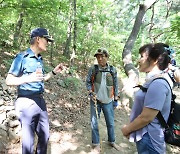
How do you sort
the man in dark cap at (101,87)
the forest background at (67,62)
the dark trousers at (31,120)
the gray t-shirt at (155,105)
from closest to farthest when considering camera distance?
1. the gray t-shirt at (155,105)
2. the dark trousers at (31,120)
3. the man in dark cap at (101,87)
4. the forest background at (67,62)

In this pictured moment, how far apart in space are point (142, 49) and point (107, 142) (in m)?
3.31

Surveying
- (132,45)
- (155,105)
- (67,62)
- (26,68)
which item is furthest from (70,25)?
(155,105)

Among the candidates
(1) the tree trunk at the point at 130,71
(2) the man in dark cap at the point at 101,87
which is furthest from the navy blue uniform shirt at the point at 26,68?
(1) the tree trunk at the point at 130,71

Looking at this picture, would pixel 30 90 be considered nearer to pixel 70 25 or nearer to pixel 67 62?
pixel 70 25

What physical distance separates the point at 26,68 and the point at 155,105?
180 centimetres

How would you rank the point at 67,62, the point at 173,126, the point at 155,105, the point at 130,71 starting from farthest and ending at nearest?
the point at 67,62 → the point at 130,71 → the point at 173,126 → the point at 155,105

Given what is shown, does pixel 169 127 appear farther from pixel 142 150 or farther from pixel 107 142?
pixel 107 142

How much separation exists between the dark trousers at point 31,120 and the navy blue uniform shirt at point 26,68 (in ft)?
0.33

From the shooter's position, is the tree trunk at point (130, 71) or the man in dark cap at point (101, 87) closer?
the man in dark cap at point (101, 87)

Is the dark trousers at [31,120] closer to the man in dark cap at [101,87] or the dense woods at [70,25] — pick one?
the man in dark cap at [101,87]

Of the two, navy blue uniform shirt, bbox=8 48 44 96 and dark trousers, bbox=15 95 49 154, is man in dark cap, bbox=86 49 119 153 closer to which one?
dark trousers, bbox=15 95 49 154

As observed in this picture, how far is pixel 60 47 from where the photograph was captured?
14.0m

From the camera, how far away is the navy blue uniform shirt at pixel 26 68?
119 inches

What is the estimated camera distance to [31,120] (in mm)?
3207
